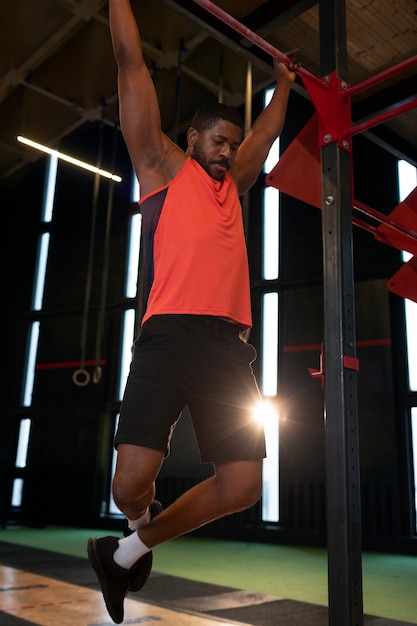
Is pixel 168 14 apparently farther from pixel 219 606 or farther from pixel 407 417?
pixel 219 606

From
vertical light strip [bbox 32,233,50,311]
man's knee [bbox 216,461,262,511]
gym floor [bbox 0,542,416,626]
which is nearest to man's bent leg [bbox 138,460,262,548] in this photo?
man's knee [bbox 216,461,262,511]

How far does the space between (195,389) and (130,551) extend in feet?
1.70

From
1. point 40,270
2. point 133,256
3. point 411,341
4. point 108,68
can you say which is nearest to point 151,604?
point 411,341

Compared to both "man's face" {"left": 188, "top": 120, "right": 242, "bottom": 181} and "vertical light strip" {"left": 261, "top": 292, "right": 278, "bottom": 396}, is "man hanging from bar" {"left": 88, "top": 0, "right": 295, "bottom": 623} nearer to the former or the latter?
"man's face" {"left": 188, "top": 120, "right": 242, "bottom": 181}

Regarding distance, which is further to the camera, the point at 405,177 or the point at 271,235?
the point at 271,235

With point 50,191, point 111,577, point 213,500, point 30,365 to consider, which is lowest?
point 111,577

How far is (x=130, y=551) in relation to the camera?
5.74 feet

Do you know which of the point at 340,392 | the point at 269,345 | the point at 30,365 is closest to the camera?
the point at 340,392

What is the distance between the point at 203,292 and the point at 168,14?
225 inches

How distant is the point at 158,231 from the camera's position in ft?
5.67

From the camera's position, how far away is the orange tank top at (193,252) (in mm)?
1667

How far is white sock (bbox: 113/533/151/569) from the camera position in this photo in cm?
175

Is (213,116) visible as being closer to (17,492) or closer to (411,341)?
(411,341)

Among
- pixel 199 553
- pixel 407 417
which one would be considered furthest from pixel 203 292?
pixel 407 417
